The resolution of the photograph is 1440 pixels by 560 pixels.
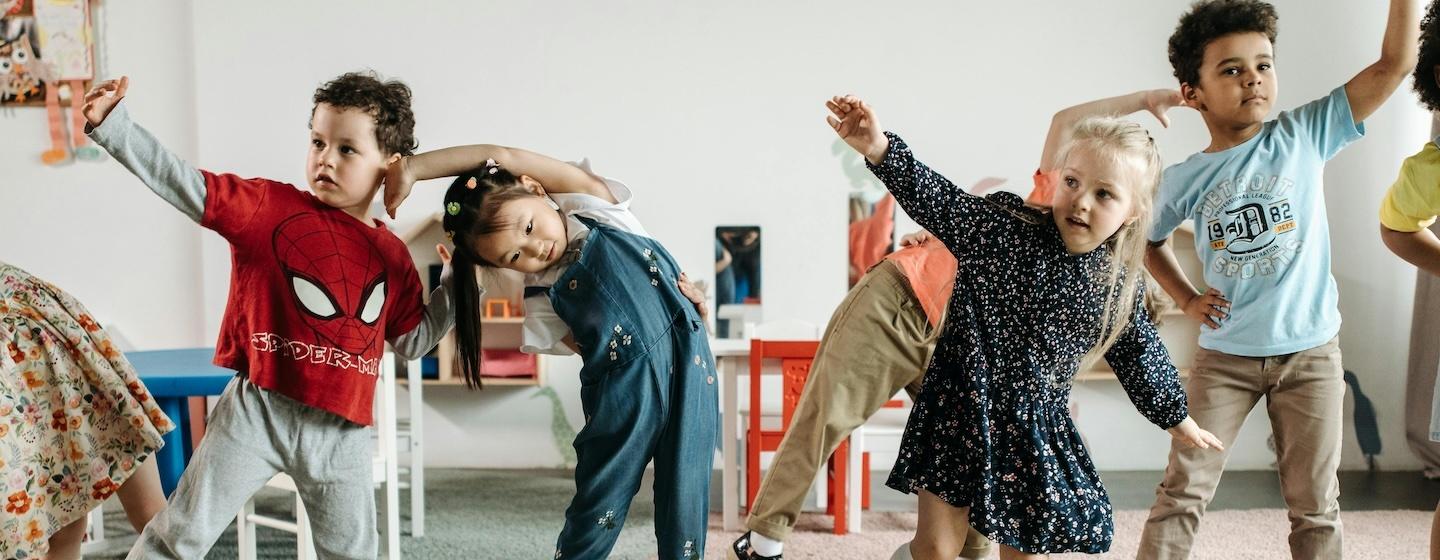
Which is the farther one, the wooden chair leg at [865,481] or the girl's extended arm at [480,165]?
the wooden chair leg at [865,481]

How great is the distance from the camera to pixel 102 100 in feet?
4.48

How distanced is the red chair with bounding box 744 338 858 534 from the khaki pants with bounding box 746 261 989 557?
66 cm

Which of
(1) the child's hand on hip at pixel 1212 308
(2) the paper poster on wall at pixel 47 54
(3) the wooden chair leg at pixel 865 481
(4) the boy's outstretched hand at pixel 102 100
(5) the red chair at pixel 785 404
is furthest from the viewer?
(2) the paper poster on wall at pixel 47 54

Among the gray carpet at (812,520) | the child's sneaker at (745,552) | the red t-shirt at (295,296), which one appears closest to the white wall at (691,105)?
the gray carpet at (812,520)

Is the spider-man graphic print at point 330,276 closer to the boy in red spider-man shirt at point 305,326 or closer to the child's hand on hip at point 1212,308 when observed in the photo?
the boy in red spider-man shirt at point 305,326

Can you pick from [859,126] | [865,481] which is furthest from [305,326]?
[865,481]

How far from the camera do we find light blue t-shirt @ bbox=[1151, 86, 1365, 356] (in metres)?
1.78

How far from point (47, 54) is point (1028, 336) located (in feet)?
12.3

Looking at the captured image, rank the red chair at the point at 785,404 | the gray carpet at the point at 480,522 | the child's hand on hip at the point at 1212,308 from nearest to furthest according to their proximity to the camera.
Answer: the child's hand on hip at the point at 1212,308 → the gray carpet at the point at 480,522 → the red chair at the point at 785,404

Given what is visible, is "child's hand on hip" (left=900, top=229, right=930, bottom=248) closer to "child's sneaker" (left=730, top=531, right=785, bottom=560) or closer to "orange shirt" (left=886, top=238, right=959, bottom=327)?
"orange shirt" (left=886, top=238, right=959, bottom=327)

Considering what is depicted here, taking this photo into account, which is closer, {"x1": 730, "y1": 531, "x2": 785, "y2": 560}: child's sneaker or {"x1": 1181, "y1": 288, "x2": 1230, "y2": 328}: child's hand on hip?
{"x1": 1181, "y1": 288, "x2": 1230, "y2": 328}: child's hand on hip

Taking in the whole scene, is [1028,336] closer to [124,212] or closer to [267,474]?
→ [267,474]

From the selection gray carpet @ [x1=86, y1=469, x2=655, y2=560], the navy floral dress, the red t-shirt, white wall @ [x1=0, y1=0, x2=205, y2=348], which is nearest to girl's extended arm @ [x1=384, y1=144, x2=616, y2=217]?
the red t-shirt

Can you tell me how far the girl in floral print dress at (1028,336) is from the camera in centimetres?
145
